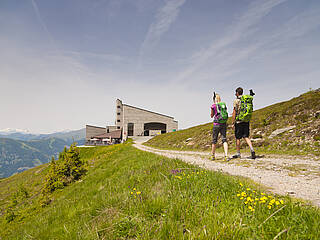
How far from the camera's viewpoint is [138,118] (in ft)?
202

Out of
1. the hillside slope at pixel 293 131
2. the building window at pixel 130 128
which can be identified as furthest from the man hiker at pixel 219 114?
the building window at pixel 130 128

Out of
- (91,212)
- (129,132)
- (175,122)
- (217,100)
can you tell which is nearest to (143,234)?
(91,212)

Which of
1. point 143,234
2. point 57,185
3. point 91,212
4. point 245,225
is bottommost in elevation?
point 57,185

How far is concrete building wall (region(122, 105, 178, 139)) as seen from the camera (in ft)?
197

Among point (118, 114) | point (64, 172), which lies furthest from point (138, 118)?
point (64, 172)

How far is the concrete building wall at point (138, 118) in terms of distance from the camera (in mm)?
59906

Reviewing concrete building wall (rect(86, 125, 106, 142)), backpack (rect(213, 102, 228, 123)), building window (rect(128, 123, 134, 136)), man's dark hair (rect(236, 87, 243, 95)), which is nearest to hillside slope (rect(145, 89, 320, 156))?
backpack (rect(213, 102, 228, 123))

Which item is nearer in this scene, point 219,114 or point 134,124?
point 219,114

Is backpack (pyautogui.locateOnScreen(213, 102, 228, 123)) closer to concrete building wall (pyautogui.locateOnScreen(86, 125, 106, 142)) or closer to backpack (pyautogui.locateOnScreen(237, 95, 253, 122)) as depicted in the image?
backpack (pyautogui.locateOnScreen(237, 95, 253, 122))

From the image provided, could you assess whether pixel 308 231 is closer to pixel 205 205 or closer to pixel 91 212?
pixel 205 205

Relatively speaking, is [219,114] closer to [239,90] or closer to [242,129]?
[242,129]

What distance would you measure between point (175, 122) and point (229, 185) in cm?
6493

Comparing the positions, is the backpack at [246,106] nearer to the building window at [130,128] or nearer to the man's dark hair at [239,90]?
the man's dark hair at [239,90]

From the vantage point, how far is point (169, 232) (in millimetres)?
1938
